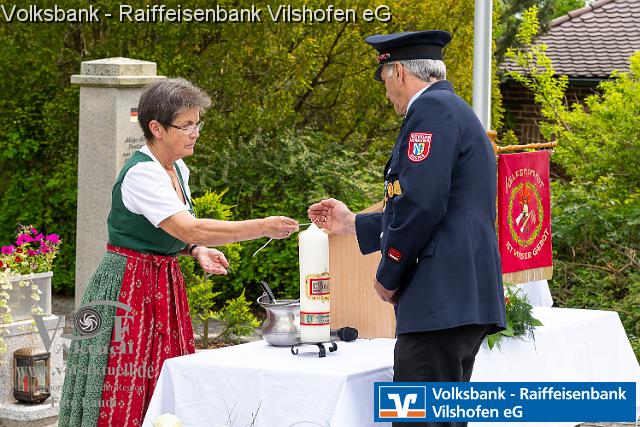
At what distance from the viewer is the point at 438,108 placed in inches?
145

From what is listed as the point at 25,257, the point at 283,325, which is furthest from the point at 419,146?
the point at 25,257

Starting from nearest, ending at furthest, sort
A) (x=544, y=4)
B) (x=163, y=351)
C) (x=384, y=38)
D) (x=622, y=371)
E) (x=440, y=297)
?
(x=440, y=297) < (x=384, y=38) < (x=163, y=351) < (x=622, y=371) < (x=544, y=4)

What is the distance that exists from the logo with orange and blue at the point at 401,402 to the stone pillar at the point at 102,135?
15.9ft

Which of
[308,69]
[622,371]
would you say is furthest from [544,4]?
[622,371]

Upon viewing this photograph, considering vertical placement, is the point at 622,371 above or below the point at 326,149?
below

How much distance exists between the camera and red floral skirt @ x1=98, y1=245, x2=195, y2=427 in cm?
417

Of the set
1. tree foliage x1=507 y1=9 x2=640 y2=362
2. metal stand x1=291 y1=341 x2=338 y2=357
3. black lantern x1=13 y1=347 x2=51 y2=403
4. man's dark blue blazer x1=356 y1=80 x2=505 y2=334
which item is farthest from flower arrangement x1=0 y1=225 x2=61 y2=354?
tree foliage x1=507 y1=9 x2=640 y2=362

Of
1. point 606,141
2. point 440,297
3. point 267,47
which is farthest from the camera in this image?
point 267,47

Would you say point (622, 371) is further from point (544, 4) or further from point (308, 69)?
point (544, 4)

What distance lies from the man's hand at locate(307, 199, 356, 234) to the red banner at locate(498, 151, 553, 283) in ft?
5.17

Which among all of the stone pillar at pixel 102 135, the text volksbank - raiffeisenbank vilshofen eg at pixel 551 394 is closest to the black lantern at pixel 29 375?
the stone pillar at pixel 102 135

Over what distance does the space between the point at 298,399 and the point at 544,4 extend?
14.2 m

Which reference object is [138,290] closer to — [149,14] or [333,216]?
[333,216]

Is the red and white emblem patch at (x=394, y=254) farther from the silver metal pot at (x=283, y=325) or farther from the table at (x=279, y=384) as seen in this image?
the silver metal pot at (x=283, y=325)
